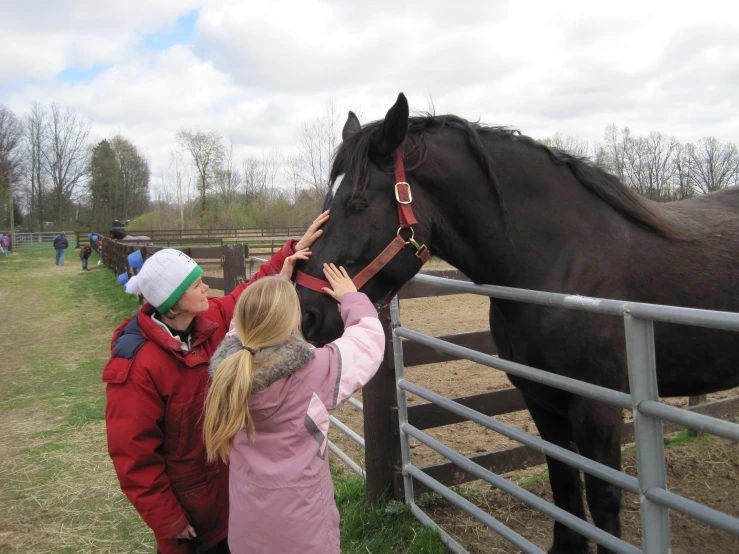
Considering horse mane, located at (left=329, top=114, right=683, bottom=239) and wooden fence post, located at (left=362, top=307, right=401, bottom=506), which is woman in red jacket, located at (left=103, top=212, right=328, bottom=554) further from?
wooden fence post, located at (left=362, top=307, right=401, bottom=506)

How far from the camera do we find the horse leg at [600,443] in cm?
194

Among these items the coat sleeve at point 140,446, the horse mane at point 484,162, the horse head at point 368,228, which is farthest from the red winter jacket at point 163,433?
the horse mane at point 484,162

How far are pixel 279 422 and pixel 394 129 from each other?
1.23 meters

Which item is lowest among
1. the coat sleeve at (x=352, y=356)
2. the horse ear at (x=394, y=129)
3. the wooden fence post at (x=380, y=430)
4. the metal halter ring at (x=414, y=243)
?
the wooden fence post at (x=380, y=430)

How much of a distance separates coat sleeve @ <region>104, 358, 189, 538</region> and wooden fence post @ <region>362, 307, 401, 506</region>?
147 centimetres

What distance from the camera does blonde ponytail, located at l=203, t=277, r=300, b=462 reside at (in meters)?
1.54

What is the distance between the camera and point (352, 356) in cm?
173

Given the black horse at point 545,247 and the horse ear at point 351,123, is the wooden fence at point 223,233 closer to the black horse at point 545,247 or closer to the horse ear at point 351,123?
the horse ear at point 351,123

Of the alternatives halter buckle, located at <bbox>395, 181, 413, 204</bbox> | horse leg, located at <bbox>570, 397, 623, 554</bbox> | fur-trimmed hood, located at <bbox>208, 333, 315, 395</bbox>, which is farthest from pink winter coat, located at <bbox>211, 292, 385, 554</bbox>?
horse leg, located at <bbox>570, 397, 623, 554</bbox>

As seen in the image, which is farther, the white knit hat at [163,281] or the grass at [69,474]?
Result: the grass at [69,474]

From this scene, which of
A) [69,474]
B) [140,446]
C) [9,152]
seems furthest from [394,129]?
[9,152]

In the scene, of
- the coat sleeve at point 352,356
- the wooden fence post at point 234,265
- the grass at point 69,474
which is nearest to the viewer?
the coat sleeve at point 352,356

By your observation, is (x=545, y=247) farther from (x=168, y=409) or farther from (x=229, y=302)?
(x=168, y=409)

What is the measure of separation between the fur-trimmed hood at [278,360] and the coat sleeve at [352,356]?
0.10 meters
